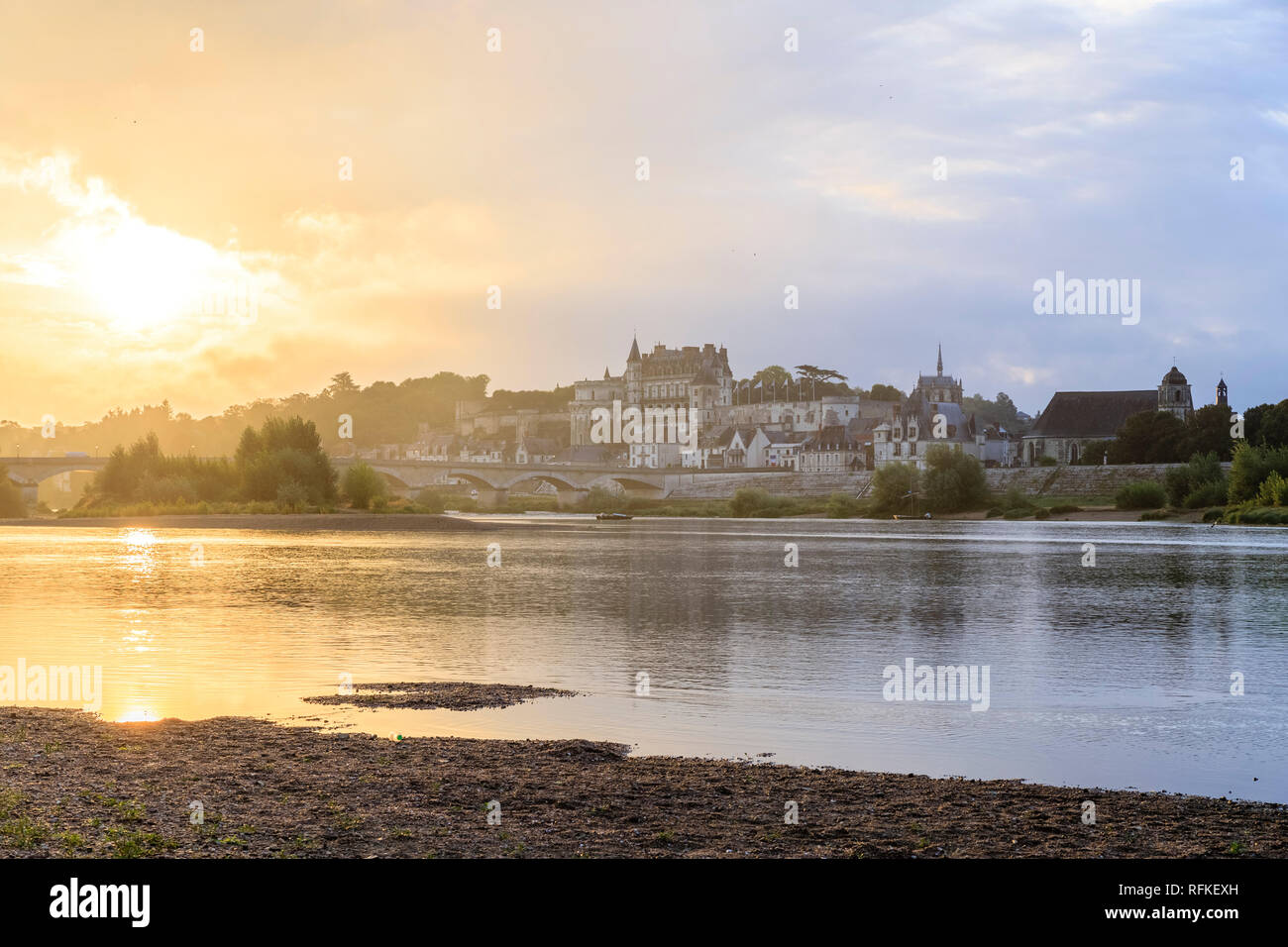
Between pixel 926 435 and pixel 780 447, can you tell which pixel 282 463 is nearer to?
pixel 926 435

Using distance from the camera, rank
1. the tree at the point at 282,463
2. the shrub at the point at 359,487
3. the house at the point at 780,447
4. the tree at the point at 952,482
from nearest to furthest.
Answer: the tree at the point at 282,463 < the shrub at the point at 359,487 < the tree at the point at 952,482 < the house at the point at 780,447

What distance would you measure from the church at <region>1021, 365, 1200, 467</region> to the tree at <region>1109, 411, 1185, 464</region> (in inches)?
1077

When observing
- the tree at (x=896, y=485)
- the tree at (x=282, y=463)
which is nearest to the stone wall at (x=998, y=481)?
the tree at (x=896, y=485)

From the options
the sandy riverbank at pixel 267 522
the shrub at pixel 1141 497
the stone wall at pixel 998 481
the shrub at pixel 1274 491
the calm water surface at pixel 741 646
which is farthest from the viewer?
the stone wall at pixel 998 481

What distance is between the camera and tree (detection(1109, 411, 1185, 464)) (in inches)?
→ 4614

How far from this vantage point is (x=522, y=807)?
9.80 metres

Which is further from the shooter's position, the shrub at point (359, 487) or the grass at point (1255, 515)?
the shrub at point (359, 487)

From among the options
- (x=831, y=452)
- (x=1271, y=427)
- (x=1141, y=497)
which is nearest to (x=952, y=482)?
(x=1141, y=497)

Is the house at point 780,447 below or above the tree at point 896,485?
above

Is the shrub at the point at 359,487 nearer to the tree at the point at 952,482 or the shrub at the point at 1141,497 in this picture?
the tree at the point at 952,482

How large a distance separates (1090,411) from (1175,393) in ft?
37.9

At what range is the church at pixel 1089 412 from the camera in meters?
152

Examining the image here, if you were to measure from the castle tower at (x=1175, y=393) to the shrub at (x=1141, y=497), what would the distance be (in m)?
56.8

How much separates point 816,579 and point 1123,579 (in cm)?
1057
